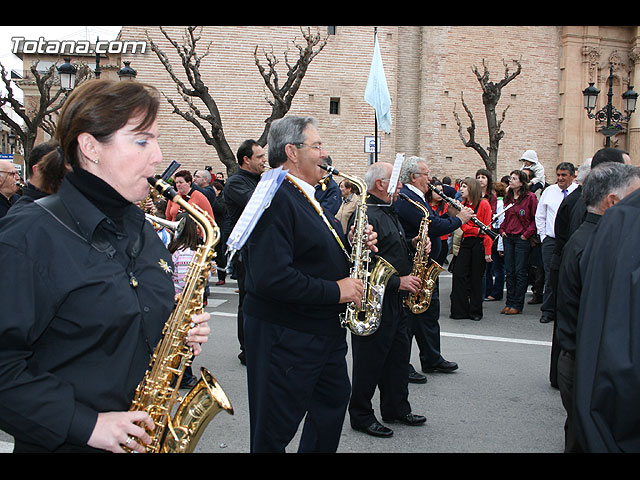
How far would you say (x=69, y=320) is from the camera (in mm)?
1684

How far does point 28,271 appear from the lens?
5.26 feet

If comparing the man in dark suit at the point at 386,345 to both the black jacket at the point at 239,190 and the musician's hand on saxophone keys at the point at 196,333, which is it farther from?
the musician's hand on saxophone keys at the point at 196,333

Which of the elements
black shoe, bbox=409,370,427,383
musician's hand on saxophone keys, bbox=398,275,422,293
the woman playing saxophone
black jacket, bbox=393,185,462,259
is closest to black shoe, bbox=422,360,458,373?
black shoe, bbox=409,370,427,383

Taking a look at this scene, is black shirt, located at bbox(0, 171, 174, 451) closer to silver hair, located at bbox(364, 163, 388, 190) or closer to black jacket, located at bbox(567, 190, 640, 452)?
black jacket, located at bbox(567, 190, 640, 452)

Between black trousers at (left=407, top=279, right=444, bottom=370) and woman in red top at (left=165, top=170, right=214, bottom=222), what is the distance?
9.98 feet

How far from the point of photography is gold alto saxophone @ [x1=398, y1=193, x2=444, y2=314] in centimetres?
543

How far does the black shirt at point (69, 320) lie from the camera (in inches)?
62.8

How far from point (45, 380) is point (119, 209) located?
23.6 inches

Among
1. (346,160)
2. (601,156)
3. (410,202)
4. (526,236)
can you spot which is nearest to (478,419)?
(410,202)

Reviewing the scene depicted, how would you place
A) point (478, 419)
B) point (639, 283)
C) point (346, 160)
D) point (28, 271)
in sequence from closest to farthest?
point (28, 271)
point (639, 283)
point (478, 419)
point (346, 160)

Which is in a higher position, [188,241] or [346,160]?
[346,160]

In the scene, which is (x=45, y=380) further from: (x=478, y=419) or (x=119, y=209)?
(x=478, y=419)

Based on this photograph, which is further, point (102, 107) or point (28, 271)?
point (102, 107)

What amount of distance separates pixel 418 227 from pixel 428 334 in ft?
3.79
